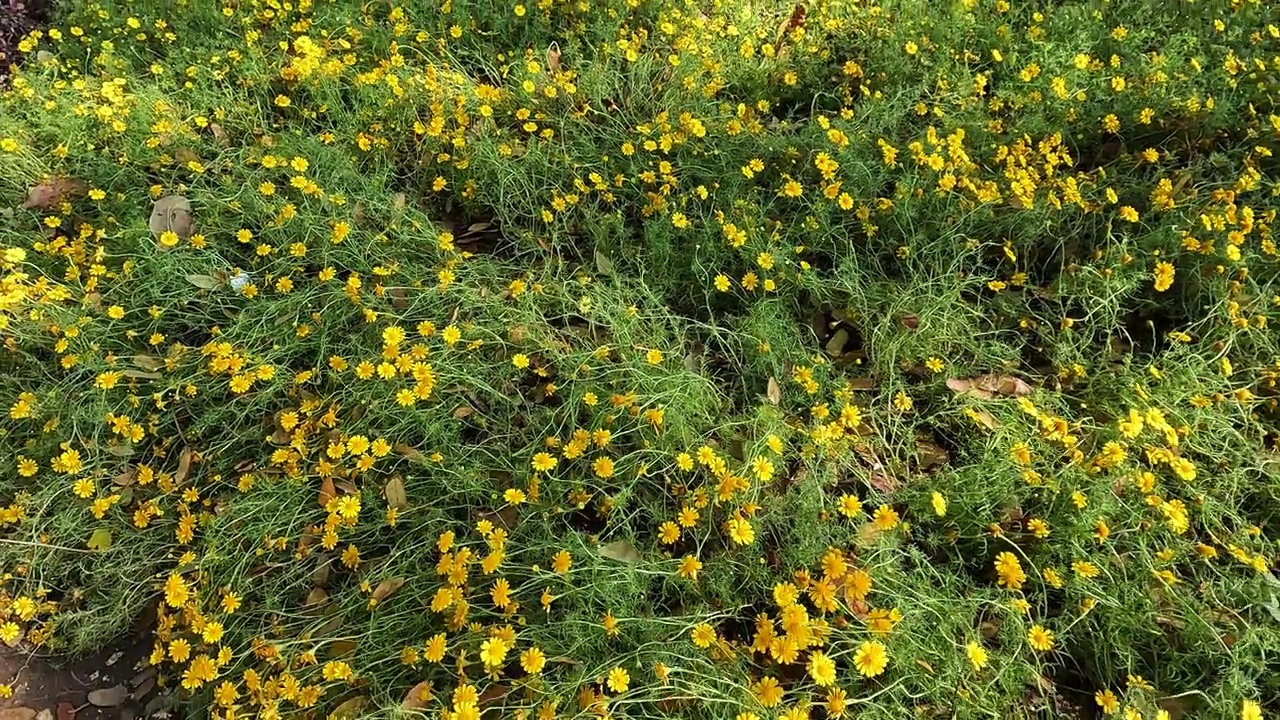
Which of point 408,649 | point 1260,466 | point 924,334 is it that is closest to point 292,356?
point 408,649

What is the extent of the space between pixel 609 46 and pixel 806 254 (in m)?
1.27

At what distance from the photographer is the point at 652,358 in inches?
92.5

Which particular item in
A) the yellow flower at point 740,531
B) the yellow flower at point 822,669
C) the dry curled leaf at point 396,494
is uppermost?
the yellow flower at point 740,531

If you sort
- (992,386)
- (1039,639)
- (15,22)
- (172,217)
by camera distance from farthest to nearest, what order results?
(15,22)
(172,217)
(992,386)
(1039,639)

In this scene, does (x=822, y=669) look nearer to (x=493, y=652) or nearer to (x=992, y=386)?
(x=493, y=652)

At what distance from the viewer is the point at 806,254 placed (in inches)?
112

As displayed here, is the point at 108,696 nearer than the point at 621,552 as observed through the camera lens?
No

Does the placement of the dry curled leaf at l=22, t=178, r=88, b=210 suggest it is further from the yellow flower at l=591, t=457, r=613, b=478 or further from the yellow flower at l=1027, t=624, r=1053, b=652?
the yellow flower at l=1027, t=624, r=1053, b=652

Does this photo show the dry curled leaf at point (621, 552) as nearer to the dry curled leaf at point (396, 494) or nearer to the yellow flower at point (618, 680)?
the yellow flower at point (618, 680)

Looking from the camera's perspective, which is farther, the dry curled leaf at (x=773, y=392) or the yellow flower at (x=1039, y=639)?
the dry curled leaf at (x=773, y=392)

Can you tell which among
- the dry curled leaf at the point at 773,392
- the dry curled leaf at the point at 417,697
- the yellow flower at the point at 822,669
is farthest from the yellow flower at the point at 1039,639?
the dry curled leaf at the point at 417,697

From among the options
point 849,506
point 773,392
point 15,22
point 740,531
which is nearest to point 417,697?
point 740,531

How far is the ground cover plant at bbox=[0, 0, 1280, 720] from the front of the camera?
1979 mm

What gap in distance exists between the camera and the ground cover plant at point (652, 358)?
198 centimetres
